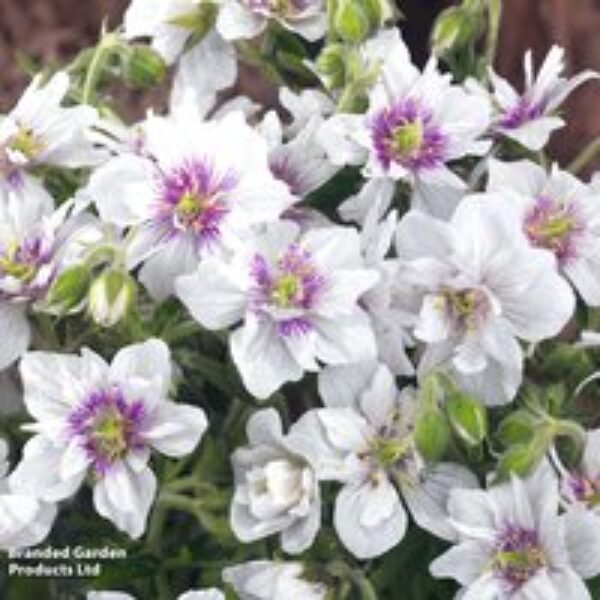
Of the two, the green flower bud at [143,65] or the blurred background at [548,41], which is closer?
the green flower bud at [143,65]

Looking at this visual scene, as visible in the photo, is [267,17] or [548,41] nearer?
[267,17]

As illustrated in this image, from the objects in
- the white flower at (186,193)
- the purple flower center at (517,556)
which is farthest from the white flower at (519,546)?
the white flower at (186,193)

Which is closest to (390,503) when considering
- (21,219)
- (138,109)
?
(21,219)

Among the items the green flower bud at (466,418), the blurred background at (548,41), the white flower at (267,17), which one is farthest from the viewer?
the blurred background at (548,41)

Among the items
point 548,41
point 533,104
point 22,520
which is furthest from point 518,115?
point 548,41

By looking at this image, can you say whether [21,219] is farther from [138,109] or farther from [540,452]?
[138,109]

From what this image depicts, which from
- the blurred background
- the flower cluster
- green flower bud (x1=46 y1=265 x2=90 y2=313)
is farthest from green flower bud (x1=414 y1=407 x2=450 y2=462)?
the blurred background

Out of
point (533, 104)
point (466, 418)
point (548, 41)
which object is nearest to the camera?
point (466, 418)

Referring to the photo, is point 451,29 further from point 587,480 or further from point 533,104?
point 587,480

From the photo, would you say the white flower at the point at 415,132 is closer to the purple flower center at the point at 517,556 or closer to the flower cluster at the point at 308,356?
the flower cluster at the point at 308,356
